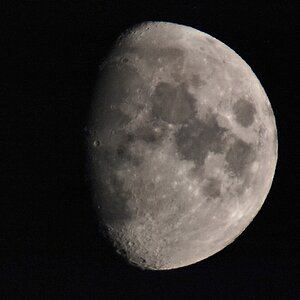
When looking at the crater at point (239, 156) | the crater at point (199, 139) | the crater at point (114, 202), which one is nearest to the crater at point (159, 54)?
the crater at point (199, 139)

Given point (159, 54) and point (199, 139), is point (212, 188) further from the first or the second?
Result: point (159, 54)

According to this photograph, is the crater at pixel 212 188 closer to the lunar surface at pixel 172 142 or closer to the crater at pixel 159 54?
the lunar surface at pixel 172 142

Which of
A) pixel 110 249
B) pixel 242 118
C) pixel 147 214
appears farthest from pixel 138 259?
pixel 242 118

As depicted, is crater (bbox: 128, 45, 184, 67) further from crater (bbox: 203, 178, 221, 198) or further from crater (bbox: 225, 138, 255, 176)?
crater (bbox: 203, 178, 221, 198)

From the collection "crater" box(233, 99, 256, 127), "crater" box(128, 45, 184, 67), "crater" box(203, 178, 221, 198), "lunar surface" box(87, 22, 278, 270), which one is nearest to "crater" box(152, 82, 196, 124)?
"lunar surface" box(87, 22, 278, 270)

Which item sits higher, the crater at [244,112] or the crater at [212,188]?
the crater at [244,112]

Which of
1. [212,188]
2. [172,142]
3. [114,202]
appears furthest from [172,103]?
[114,202]

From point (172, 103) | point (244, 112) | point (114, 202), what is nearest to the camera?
point (172, 103)

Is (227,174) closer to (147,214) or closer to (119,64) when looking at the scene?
(147,214)
